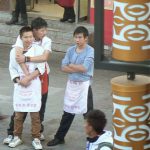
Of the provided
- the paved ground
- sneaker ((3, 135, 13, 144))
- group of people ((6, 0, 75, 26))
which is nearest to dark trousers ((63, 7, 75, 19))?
group of people ((6, 0, 75, 26))

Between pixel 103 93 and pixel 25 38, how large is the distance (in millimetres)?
3317

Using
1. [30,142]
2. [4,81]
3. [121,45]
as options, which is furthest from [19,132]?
[121,45]

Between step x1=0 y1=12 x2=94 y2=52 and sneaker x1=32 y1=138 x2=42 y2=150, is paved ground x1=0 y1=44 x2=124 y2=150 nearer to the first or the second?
sneaker x1=32 y1=138 x2=42 y2=150

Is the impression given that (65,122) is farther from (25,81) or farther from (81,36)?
(81,36)

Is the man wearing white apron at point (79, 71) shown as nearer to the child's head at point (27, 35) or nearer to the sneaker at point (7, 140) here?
the child's head at point (27, 35)

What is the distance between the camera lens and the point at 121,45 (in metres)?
2.88

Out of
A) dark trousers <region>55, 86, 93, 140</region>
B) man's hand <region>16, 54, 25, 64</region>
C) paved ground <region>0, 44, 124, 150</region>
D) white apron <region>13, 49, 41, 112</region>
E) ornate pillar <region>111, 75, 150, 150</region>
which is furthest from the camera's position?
paved ground <region>0, 44, 124, 150</region>

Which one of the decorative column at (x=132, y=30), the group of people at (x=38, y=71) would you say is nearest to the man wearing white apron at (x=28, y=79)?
the group of people at (x=38, y=71)

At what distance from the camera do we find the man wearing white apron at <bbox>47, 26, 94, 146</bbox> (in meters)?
6.40

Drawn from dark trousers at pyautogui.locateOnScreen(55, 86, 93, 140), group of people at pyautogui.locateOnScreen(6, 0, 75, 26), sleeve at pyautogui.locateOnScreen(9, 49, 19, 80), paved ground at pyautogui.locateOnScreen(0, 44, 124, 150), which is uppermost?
sleeve at pyautogui.locateOnScreen(9, 49, 19, 80)

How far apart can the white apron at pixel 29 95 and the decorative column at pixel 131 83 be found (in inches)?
136

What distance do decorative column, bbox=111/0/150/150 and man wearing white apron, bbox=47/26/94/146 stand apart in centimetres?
333

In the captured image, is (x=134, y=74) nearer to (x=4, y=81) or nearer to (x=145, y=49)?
(x=145, y=49)

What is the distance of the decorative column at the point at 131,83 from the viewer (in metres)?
2.79
